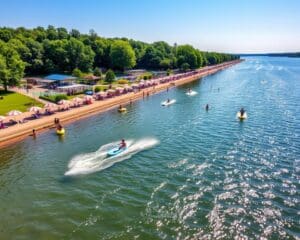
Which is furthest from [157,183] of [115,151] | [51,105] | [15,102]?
[15,102]

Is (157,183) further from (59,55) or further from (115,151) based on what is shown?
(59,55)

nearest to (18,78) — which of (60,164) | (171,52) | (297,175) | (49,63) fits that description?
(49,63)

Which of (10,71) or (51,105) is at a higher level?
(10,71)

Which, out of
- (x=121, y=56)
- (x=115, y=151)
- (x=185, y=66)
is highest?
(x=121, y=56)

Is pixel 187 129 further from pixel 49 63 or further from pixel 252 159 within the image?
pixel 49 63

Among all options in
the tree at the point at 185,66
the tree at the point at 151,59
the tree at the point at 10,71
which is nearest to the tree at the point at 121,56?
the tree at the point at 151,59

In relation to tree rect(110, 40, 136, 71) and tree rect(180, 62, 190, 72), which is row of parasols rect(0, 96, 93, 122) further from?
tree rect(180, 62, 190, 72)
